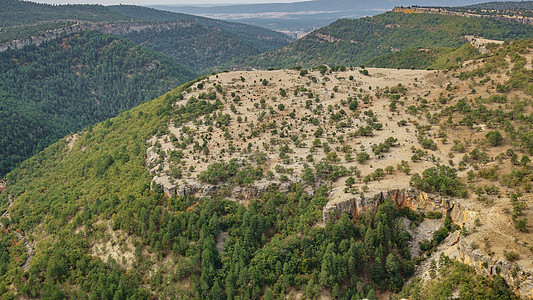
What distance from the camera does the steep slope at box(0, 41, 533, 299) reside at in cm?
6600

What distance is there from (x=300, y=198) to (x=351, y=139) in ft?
94.7

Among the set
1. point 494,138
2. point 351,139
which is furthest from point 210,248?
point 494,138

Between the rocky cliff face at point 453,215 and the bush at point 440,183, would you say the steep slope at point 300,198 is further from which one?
the bush at point 440,183

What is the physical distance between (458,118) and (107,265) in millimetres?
87136

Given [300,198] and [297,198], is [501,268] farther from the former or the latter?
[297,198]

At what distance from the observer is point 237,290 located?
68.4 m

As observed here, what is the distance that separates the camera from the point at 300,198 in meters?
78.6

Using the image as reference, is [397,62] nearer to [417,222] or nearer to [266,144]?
[266,144]

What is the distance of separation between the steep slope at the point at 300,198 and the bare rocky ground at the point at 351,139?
0.42 meters

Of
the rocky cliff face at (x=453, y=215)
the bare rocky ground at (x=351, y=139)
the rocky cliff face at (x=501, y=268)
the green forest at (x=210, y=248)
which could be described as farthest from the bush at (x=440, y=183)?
the rocky cliff face at (x=501, y=268)

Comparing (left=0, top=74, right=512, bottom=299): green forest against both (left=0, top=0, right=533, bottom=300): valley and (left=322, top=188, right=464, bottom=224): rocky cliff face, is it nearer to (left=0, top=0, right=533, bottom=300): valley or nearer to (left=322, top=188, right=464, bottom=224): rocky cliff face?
(left=0, top=0, right=533, bottom=300): valley

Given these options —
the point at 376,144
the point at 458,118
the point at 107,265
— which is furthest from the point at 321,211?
the point at 458,118

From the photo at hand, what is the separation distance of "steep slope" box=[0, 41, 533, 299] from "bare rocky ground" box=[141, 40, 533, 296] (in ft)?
1.39

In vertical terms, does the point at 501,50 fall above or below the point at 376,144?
above
